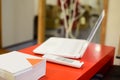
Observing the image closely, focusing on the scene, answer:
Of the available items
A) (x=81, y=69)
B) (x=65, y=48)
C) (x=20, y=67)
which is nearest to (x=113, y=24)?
(x=65, y=48)

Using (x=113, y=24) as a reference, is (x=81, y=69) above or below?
below

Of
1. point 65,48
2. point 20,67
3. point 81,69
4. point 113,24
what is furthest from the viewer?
point 113,24

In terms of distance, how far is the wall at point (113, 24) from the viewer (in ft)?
8.94

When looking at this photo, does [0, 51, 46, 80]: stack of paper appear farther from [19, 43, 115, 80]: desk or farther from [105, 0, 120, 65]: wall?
[105, 0, 120, 65]: wall

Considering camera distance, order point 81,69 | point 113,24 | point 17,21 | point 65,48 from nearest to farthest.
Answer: point 81,69
point 65,48
point 113,24
point 17,21

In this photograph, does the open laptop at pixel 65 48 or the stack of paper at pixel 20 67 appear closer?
the stack of paper at pixel 20 67

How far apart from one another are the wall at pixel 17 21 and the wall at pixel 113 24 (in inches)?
83.3

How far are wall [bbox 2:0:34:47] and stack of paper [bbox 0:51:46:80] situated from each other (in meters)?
2.98

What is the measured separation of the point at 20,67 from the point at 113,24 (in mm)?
2152

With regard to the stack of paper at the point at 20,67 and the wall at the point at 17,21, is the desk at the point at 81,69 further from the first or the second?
the wall at the point at 17,21

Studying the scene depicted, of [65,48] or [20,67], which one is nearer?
[20,67]

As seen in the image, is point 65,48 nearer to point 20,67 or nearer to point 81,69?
point 81,69

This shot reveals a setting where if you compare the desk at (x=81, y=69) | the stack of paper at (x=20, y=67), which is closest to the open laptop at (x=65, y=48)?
the desk at (x=81, y=69)

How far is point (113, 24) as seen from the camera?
2.78m
